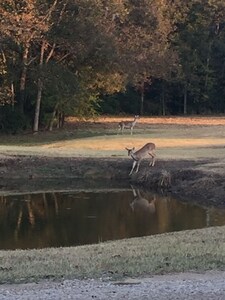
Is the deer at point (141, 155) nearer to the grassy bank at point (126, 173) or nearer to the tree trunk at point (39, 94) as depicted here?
the grassy bank at point (126, 173)

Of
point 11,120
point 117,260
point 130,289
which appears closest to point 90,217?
point 117,260

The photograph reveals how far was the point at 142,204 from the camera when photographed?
21953 mm

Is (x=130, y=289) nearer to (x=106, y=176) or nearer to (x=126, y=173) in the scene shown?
(x=126, y=173)

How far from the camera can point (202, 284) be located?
8.23 meters

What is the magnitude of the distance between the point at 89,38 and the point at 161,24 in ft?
68.6

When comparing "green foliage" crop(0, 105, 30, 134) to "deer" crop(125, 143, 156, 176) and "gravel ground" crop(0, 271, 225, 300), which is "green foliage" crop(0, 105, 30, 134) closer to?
"deer" crop(125, 143, 156, 176)

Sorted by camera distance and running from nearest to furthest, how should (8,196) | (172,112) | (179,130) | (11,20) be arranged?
(8,196), (11,20), (179,130), (172,112)

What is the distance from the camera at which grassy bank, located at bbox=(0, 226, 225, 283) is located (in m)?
9.02

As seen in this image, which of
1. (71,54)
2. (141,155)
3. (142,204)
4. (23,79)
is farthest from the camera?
(71,54)

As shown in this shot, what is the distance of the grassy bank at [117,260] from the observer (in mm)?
9016

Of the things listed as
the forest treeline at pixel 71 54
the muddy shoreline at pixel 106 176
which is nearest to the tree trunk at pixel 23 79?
the forest treeline at pixel 71 54

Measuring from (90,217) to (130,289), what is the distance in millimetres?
11667

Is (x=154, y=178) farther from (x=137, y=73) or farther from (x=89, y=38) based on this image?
(x=137, y=73)

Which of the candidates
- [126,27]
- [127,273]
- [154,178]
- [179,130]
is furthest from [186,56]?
[127,273]
